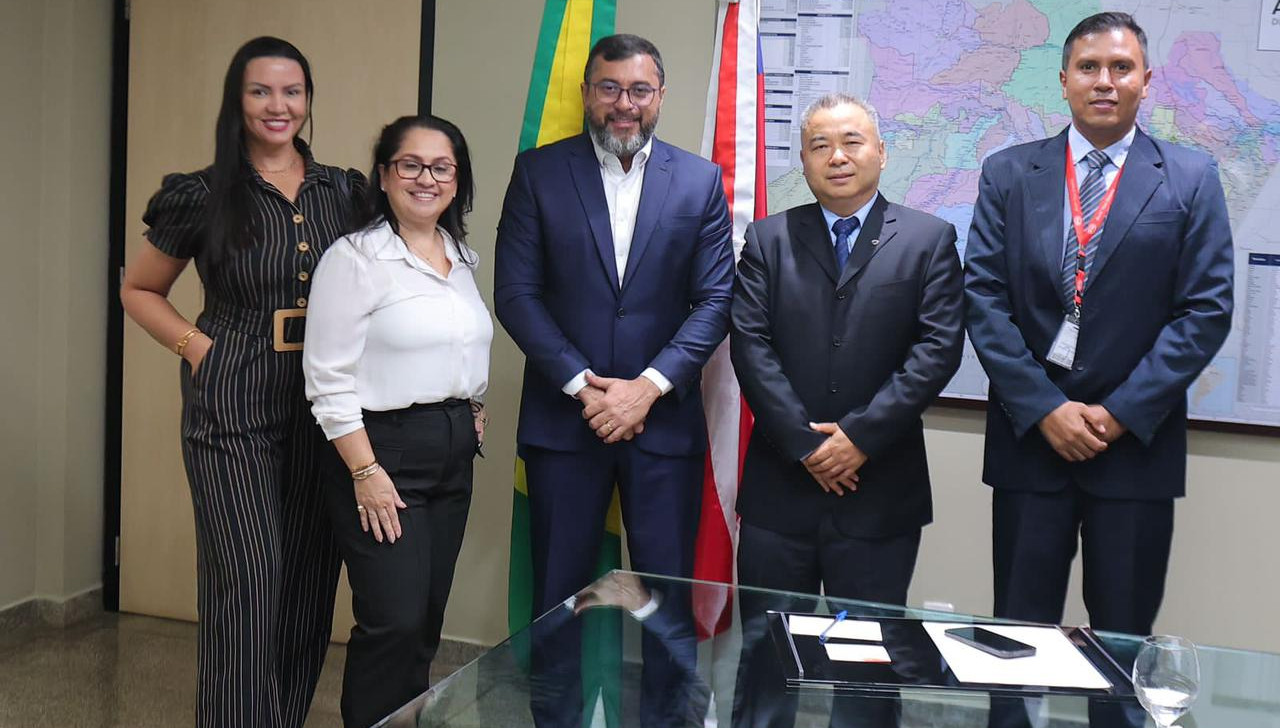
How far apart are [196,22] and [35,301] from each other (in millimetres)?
1113

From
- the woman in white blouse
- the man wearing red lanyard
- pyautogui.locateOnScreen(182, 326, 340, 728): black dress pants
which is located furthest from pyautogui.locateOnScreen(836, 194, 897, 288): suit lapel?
pyautogui.locateOnScreen(182, 326, 340, 728): black dress pants

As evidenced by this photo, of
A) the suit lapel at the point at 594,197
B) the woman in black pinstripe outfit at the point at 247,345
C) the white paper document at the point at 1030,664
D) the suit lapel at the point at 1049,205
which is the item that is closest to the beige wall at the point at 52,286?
the woman in black pinstripe outfit at the point at 247,345

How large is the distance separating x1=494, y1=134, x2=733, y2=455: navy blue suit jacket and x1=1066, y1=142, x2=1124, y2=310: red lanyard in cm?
83

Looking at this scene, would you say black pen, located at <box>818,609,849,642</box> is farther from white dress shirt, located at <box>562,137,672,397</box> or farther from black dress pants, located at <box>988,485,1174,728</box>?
white dress shirt, located at <box>562,137,672,397</box>

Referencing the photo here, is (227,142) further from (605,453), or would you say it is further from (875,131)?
(875,131)

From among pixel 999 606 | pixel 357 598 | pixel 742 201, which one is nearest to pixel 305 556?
pixel 357 598

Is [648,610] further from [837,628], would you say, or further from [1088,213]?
[1088,213]

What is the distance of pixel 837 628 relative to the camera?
179 centimetres

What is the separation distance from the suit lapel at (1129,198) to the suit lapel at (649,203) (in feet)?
3.40

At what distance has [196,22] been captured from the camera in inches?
156

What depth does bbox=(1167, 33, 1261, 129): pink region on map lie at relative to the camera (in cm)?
310

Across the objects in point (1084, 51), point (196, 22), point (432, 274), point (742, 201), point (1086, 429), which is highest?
point (196, 22)

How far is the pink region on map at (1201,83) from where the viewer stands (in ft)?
10.2

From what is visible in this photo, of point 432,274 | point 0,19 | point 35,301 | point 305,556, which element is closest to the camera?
point 432,274
